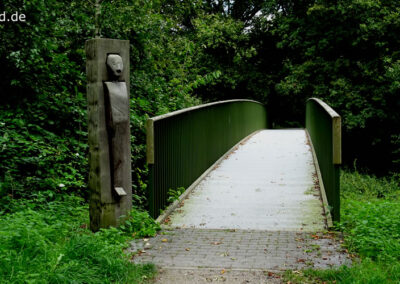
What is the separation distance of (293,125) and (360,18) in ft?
53.8

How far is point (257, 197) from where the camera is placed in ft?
24.5

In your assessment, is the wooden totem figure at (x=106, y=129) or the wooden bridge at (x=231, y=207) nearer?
the wooden bridge at (x=231, y=207)

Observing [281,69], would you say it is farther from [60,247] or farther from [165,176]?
[60,247]

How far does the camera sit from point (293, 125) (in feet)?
123

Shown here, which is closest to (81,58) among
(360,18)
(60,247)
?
→ (60,247)

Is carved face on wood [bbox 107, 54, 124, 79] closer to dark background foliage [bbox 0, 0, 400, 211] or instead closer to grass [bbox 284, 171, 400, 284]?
dark background foliage [bbox 0, 0, 400, 211]

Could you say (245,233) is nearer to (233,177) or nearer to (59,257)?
(59,257)

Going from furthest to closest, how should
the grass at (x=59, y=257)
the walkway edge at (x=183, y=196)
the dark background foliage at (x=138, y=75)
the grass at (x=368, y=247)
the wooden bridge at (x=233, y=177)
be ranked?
1. the dark background foliage at (x=138, y=75)
2. the walkway edge at (x=183, y=196)
3. the wooden bridge at (x=233, y=177)
4. the grass at (x=368, y=247)
5. the grass at (x=59, y=257)

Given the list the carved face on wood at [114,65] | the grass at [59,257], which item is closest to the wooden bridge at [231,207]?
the grass at [59,257]

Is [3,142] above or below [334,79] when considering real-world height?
below

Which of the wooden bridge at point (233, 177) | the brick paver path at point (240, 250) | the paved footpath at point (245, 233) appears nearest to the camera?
the paved footpath at point (245, 233)

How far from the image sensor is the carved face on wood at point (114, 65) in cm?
541

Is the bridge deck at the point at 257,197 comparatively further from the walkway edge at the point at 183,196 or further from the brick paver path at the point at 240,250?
the brick paver path at the point at 240,250

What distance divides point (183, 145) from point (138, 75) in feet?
9.35
